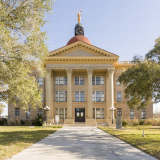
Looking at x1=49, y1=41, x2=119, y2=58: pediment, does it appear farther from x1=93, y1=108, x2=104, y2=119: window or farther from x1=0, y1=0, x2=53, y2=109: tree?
x1=0, y1=0, x2=53, y2=109: tree

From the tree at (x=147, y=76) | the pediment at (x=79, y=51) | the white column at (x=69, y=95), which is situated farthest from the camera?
the pediment at (x=79, y=51)

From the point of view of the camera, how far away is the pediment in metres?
35.8

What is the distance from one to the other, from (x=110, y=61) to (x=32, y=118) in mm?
19623

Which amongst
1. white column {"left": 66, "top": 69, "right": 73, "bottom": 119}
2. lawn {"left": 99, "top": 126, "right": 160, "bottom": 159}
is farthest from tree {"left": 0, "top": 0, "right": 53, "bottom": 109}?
white column {"left": 66, "top": 69, "right": 73, "bottom": 119}

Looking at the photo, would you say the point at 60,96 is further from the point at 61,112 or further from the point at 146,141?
the point at 146,141

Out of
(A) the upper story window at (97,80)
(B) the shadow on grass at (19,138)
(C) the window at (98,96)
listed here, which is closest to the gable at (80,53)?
(A) the upper story window at (97,80)

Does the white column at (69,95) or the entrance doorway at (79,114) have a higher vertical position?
the white column at (69,95)

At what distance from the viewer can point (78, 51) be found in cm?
3631

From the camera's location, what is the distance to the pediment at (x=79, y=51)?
1407 inches

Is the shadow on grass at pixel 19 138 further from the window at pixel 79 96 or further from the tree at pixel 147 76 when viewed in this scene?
the window at pixel 79 96

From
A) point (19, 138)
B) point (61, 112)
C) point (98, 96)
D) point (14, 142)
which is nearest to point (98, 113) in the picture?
point (98, 96)

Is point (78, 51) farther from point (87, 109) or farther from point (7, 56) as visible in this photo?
point (7, 56)

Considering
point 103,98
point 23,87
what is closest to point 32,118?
point 103,98

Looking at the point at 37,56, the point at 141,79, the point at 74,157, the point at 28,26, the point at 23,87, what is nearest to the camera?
the point at 74,157
